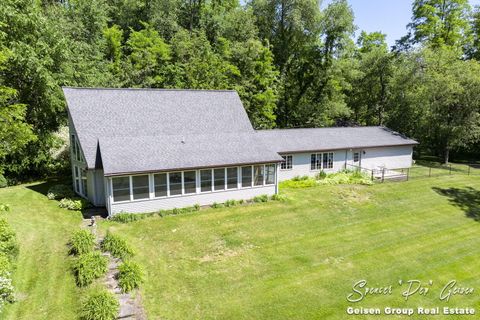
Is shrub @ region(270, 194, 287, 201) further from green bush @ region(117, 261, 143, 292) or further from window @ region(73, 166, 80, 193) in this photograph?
window @ region(73, 166, 80, 193)

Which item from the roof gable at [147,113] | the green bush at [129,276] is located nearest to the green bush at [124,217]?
the roof gable at [147,113]

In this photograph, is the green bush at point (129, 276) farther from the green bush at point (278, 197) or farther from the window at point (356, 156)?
the window at point (356, 156)

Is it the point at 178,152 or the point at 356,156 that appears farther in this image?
the point at 356,156

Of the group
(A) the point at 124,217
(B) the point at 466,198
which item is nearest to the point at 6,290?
(A) the point at 124,217

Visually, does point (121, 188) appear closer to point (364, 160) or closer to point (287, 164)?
point (287, 164)

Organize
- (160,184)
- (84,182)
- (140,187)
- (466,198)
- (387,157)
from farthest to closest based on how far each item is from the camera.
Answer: (387,157), (466,198), (84,182), (160,184), (140,187)

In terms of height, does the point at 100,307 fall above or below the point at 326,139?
below

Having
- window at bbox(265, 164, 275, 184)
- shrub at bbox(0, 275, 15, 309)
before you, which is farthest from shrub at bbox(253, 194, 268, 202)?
shrub at bbox(0, 275, 15, 309)
